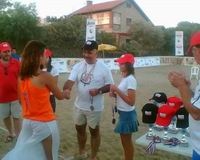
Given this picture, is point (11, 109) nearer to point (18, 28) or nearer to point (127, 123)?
point (127, 123)

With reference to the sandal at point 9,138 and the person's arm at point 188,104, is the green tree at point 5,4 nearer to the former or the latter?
the sandal at point 9,138

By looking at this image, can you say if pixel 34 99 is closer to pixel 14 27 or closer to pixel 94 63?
pixel 94 63

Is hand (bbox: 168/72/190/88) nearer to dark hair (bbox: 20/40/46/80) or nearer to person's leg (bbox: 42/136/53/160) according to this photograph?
dark hair (bbox: 20/40/46/80)

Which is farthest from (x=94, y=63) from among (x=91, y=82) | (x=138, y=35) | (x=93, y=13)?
(x=93, y=13)

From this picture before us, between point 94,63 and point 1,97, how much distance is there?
2.02 metres

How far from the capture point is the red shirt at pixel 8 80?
18.9 ft

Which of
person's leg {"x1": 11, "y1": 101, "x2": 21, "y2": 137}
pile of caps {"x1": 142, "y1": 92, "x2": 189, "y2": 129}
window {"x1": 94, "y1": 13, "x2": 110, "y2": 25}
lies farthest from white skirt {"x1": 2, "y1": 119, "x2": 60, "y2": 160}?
window {"x1": 94, "y1": 13, "x2": 110, "y2": 25}

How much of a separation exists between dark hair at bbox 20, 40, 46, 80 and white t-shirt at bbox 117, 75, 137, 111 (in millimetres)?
1393

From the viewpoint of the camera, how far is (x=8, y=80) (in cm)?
575

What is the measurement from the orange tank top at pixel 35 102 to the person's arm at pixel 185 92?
1.41m

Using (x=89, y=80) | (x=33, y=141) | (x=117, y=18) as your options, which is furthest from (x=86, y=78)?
(x=117, y=18)

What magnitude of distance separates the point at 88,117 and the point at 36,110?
1480mm

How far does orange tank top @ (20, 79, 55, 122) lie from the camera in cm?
344

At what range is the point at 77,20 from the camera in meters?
33.5
